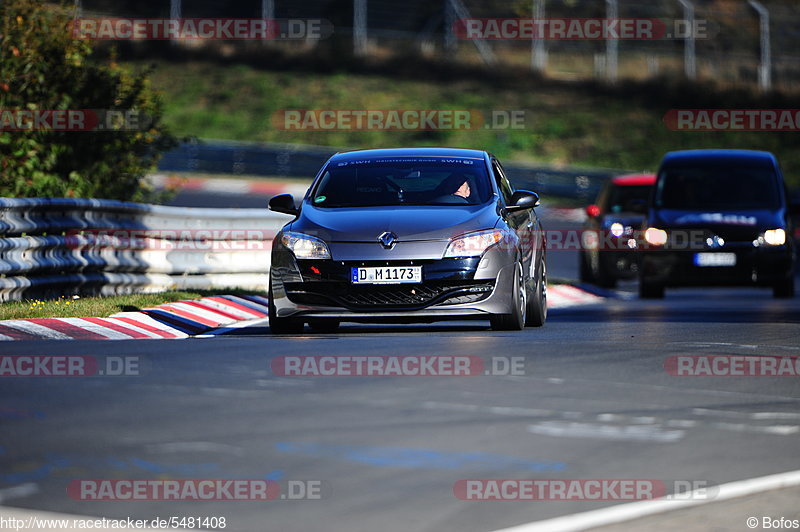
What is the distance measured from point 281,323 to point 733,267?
29.0 ft

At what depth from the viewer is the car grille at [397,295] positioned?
12445 mm

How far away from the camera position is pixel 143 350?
1048cm

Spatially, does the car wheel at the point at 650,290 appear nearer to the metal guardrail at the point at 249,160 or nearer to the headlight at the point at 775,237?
the headlight at the point at 775,237

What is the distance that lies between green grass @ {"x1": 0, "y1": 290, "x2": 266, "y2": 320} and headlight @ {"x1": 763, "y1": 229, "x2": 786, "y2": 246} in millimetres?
7688

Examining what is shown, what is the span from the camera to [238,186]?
3966 centimetres

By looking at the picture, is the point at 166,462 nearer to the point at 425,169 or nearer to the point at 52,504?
the point at 52,504

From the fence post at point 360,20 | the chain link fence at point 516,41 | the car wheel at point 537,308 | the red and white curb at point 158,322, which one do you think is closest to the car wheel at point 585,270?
the red and white curb at point 158,322

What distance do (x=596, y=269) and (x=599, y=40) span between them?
32.9 m

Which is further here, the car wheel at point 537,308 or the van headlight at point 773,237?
the van headlight at point 773,237

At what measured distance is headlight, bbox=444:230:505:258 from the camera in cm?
1254

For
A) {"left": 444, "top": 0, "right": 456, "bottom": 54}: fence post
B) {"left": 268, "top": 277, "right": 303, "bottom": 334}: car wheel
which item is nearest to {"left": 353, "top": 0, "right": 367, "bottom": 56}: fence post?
{"left": 444, "top": 0, "right": 456, "bottom": 54}: fence post

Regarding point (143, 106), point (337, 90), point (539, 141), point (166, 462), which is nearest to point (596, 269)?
point (143, 106)

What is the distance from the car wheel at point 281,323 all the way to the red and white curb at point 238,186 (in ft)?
81.9

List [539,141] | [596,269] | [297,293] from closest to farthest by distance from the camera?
[297,293] < [596,269] < [539,141]
